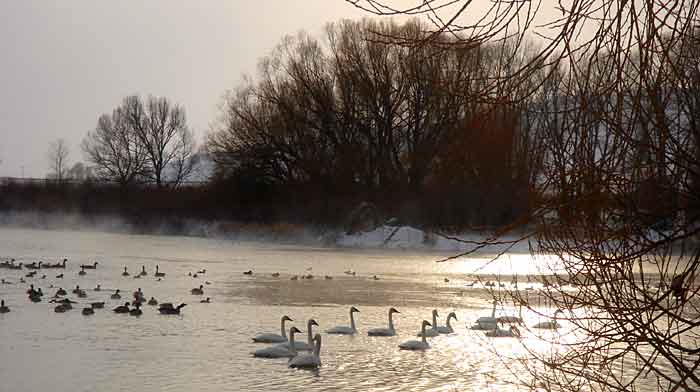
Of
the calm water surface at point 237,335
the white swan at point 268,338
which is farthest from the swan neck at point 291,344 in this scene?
the white swan at point 268,338

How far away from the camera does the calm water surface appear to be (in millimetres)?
9820

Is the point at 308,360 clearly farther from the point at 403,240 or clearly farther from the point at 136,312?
the point at 403,240

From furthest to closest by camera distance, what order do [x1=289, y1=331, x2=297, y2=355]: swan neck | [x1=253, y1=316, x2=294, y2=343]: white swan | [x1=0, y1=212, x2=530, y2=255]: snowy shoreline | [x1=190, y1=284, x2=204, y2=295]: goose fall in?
[x1=0, y1=212, x2=530, y2=255]: snowy shoreline < [x1=190, y1=284, x2=204, y2=295]: goose < [x1=253, y1=316, x2=294, y2=343]: white swan < [x1=289, y1=331, x2=297, y2=355]: swan neck

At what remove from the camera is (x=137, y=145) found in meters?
70.6

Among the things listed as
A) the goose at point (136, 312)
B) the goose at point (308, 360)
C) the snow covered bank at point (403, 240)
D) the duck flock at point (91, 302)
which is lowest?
the goose at point (308, 360)

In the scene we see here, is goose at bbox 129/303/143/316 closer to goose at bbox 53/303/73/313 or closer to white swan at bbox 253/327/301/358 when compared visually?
goose at bbox 53/303/73/313

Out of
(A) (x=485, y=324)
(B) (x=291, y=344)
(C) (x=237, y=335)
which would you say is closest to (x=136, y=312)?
(C) (x=237, y=335)

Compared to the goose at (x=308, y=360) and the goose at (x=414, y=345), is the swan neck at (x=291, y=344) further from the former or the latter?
the goose at (x=414, y=345)

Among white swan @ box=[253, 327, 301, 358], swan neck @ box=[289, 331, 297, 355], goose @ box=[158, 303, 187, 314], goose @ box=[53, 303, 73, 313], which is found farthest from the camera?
goose @ box=[158, 303, 187, 314]

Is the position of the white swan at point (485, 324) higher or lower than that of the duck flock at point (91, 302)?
lower

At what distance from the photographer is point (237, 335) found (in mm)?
12844

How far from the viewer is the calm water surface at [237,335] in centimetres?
982

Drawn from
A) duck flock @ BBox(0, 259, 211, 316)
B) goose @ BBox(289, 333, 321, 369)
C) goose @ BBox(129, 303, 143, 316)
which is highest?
duck flock @ BBox(0, 259, 211, 316)

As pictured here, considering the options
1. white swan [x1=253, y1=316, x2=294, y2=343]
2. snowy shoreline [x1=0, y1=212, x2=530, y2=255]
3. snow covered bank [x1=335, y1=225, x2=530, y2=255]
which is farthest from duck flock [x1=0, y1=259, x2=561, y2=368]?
snow covered bank [x1=335, y1=225, x2=530, y2=255]
